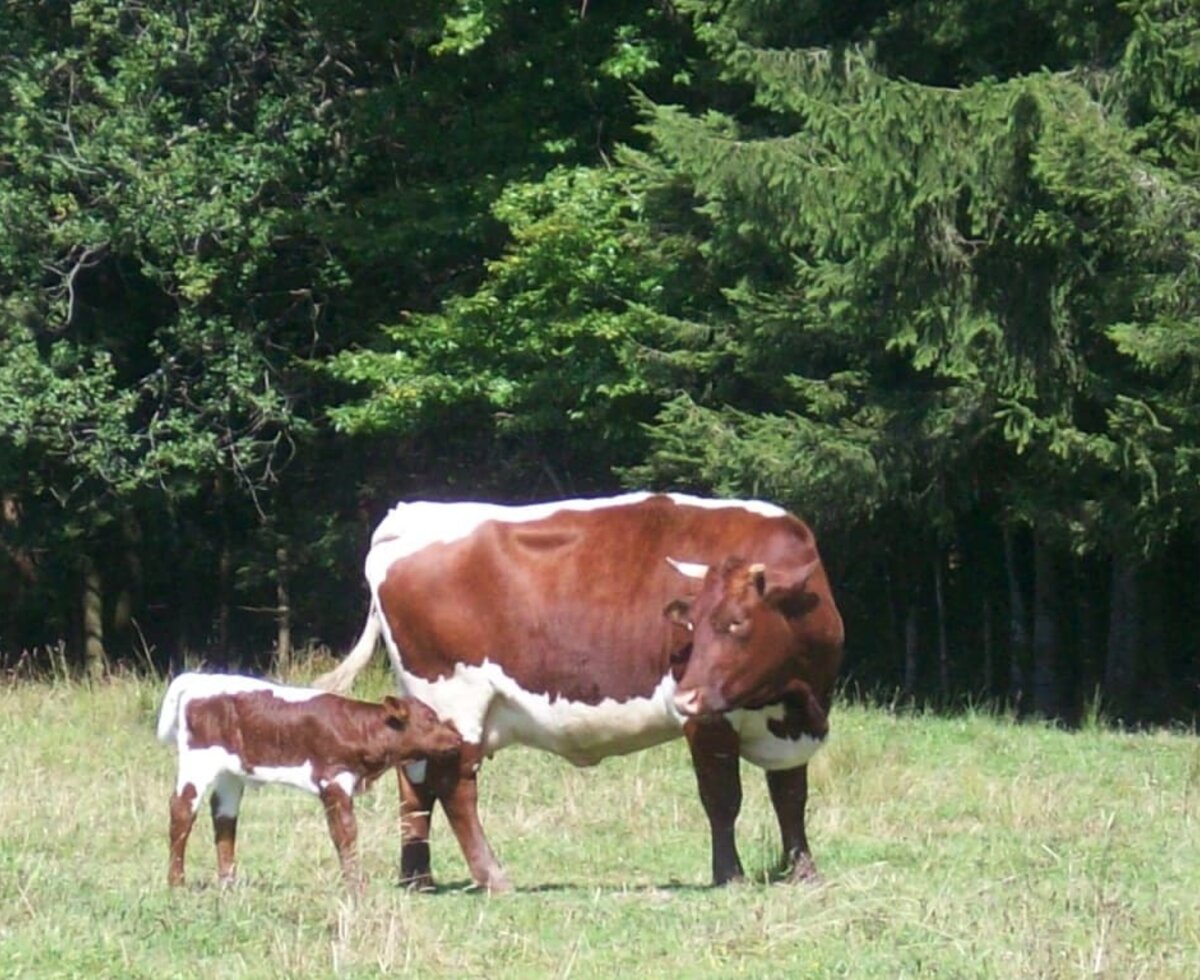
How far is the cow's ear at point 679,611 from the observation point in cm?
929

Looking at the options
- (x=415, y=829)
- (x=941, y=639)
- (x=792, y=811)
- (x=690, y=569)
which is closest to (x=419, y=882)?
(x=415, y=829)

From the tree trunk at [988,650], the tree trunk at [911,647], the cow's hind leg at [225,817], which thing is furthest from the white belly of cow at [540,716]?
the tree trunk at [911,647]

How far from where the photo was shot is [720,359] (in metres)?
18.6

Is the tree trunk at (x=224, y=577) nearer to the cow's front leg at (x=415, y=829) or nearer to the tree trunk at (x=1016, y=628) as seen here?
the tree trunk at (x=1016, y=628)

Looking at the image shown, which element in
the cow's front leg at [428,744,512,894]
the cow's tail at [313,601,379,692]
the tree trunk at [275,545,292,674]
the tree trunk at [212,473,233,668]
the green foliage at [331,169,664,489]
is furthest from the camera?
the tree trunk at [212,473,233,668]

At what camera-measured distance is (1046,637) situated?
19.6 meters

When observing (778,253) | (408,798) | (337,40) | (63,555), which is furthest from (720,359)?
(63,555)

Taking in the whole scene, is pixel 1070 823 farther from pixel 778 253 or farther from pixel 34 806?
pixel 778 253

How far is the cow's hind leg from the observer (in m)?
9.41

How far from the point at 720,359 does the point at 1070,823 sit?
8.14 metres

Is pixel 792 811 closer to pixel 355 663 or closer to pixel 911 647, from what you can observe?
pixel 355 663

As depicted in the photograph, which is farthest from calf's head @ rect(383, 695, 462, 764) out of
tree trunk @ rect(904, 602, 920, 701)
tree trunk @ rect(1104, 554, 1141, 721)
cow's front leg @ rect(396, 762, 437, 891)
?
tree trunk @ rect(904, 602, 920, 701)

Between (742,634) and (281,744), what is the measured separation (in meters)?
2.05

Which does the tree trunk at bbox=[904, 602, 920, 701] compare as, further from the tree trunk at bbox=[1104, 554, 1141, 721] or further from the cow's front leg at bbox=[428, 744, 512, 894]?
the cow's front leg at bbox=[428, 744, 512, 894]
